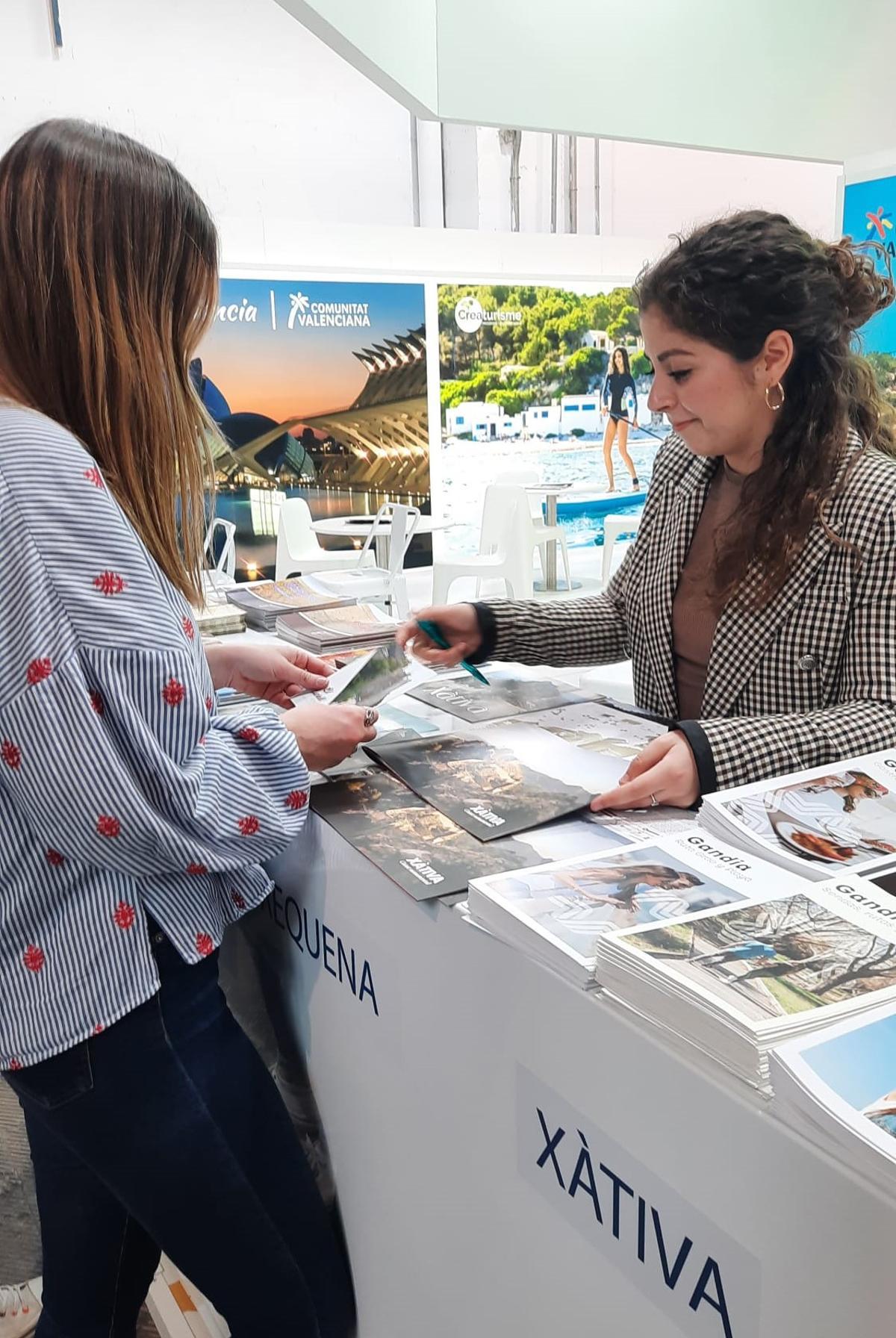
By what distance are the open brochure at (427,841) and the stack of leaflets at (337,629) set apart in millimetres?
780

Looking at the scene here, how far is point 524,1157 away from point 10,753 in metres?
0.57

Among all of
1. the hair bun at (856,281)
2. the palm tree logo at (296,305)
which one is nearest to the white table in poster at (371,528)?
the palm tree logo at (296,305)

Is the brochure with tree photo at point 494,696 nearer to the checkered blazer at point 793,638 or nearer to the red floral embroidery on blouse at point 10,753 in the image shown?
the checkered blazer at point 793,638

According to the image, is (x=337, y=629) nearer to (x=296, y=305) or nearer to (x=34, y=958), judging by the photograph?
(x=34, y=958)

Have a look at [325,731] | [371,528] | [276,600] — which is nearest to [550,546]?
[371,528]

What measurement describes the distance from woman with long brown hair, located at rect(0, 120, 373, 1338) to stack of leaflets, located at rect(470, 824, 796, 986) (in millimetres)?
217

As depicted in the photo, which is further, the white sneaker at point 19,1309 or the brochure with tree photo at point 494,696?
the white sneaker at point 19,1309

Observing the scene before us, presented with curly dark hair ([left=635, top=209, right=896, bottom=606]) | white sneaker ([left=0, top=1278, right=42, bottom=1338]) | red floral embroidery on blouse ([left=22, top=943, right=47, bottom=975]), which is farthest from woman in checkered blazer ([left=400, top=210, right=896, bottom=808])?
white sneaker ([left=0, top=1278, right=42, bottom=1338])

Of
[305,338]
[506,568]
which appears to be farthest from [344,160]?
[506,568]

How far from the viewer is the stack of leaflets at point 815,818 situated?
985mm

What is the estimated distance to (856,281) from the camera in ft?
4.79

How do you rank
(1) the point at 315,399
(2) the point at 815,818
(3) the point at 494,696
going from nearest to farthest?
1. (2) the point at 815,818
2. (3) the point at 494,696
3. (1) the point at 315,399

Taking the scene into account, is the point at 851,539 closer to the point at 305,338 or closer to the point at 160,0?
the point at 305,338

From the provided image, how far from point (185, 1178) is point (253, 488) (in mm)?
6746
